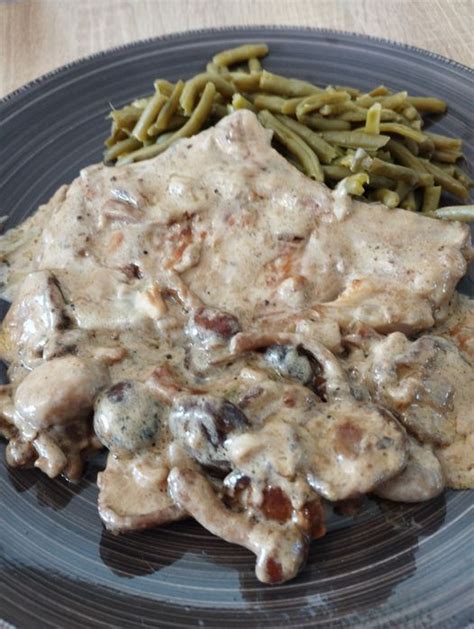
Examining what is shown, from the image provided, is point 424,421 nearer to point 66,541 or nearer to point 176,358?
point 176,358

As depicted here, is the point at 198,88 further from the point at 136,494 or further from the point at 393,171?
the point at 136,494

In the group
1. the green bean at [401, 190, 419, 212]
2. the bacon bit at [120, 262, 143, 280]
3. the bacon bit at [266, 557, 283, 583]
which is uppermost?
the green bean at [401, 190, 419, 212]

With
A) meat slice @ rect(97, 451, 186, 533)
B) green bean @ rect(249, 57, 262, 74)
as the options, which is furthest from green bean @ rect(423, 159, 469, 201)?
meat slice @ rect(97, 451, 186, 533)

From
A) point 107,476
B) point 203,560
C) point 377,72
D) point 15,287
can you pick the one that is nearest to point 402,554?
point 203,560

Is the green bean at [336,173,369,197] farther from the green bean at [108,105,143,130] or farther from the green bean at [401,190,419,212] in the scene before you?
the green bean at [108,105,143,130]

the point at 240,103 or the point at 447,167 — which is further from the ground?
the point at 240,103

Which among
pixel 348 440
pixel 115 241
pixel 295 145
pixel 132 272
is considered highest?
pixel 295 145

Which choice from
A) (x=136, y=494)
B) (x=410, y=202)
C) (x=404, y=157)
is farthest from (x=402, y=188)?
(x=136, y=494)

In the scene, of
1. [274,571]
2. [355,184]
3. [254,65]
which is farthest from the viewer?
[254,65]
